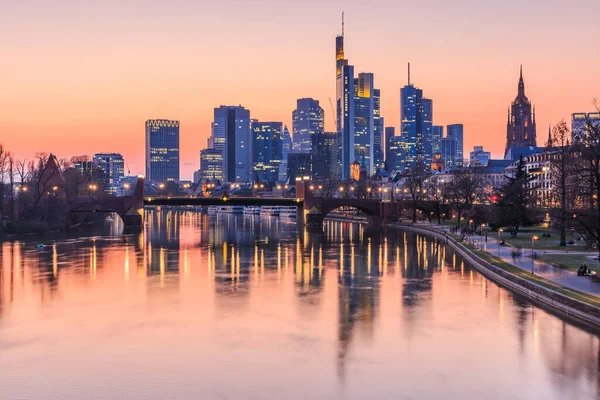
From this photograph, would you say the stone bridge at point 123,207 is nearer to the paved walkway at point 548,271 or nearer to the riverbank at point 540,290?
the paved walkway at point 548,271

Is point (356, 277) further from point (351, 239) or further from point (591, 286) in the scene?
point (351, 239)

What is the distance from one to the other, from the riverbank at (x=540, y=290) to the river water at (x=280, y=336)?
123 cm

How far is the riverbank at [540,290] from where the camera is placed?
124 feet

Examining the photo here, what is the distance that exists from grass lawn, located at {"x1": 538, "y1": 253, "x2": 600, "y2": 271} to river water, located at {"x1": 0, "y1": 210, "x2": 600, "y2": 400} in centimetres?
663

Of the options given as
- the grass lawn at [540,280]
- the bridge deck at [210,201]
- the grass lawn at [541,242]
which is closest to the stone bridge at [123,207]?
the bridge deck at [210,201]

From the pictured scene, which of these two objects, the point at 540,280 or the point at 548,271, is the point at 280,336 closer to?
the point at 540,280

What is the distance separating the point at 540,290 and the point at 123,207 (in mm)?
105115

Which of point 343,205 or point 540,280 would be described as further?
point 343,205

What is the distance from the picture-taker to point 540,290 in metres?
44.3

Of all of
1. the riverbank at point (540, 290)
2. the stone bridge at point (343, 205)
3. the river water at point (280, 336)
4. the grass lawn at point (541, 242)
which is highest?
the stone bridge at point (343, 205)

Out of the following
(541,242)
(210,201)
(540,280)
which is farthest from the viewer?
(210,201)

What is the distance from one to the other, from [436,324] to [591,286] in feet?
39.5

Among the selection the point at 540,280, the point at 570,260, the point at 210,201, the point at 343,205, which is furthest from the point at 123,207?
the point at 540,280

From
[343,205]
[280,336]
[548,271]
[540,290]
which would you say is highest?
[343,205]
